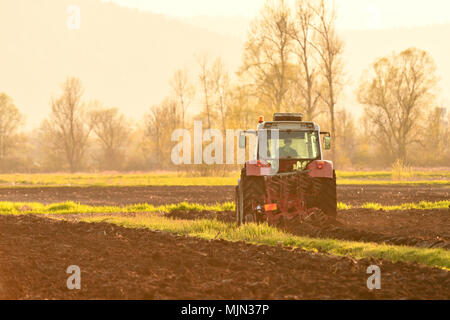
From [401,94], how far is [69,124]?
152 feet

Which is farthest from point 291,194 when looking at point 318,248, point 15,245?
point 15,245

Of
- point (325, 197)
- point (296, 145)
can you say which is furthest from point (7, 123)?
point (325, 197)

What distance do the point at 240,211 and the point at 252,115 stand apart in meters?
42.4

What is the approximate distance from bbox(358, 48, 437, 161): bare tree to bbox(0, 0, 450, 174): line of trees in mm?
119

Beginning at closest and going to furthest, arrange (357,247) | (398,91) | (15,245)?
1. (357,247)
2. (15,245)
3. (398,91)

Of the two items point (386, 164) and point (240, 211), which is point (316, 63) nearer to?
point (386, 164)

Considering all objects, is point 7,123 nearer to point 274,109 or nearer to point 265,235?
point 274,109

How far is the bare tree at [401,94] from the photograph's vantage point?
74125mm

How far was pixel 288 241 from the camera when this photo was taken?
1464 cm

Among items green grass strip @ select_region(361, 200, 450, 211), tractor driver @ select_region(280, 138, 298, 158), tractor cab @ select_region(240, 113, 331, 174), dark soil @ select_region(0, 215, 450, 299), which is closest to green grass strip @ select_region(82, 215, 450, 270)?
dark soil @ select_region(0, 215, 450, 299)

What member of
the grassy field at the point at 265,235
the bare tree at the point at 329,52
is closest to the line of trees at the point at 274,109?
the bare tree at the point at 329,52

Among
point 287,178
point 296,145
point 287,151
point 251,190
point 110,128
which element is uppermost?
point 110,128

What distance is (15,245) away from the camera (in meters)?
14.8
